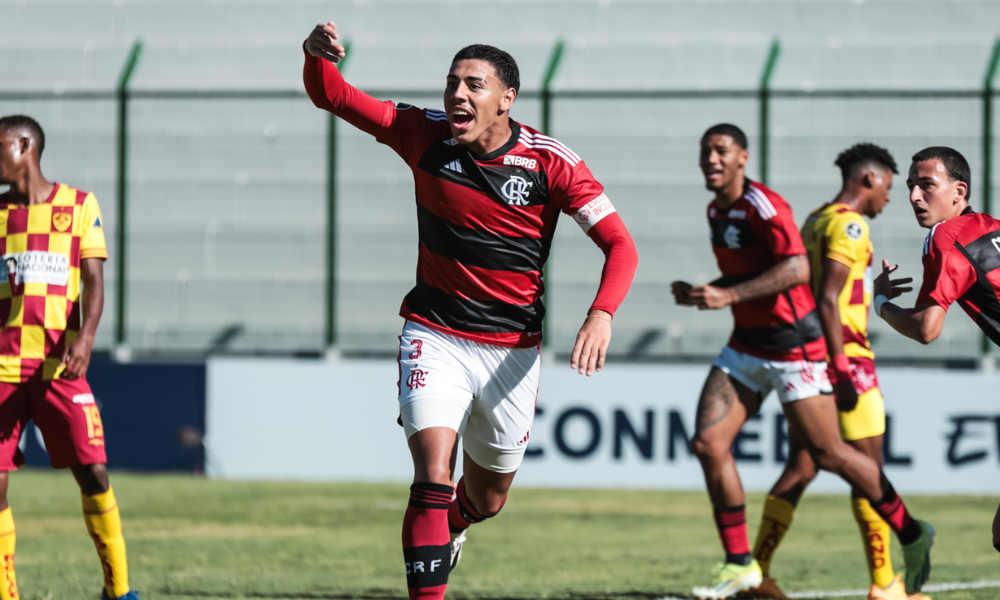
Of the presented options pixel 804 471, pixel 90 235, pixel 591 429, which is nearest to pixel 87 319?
pixel 90 235

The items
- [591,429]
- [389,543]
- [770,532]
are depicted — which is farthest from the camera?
[591,429]

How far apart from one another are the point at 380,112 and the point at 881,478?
10.0 ft

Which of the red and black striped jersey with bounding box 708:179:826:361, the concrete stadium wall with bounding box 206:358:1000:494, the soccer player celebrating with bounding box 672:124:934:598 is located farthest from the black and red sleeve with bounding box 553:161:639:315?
the concrete stadium wall with bounding box 206:358:1000:494

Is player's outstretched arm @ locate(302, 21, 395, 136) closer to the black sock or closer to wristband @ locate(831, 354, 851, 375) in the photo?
wristband @ locate(831, 354, 851, 375)

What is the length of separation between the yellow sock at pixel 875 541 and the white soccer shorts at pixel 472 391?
6.67ft

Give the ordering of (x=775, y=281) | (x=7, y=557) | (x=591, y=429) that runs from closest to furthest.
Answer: (x=7, y=557) → (x=775, y=281) → (x=591, y=429)

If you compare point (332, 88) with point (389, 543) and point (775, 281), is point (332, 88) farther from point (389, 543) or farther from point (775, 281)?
point (389, 543)

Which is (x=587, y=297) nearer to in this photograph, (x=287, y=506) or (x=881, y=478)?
(x=287, y=506)

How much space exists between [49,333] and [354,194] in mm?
8132

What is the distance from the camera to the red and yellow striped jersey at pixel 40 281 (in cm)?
501

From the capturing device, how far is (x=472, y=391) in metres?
4.67

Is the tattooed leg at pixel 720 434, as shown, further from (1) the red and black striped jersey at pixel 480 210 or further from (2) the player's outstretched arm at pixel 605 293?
(2) the player's outstretched arm at pixel 605 293

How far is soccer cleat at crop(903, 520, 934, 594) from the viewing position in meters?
5.66

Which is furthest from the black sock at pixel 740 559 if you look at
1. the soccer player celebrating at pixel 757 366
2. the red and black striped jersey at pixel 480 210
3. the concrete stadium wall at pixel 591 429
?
the concrete stadium wall at pixel 591 429
